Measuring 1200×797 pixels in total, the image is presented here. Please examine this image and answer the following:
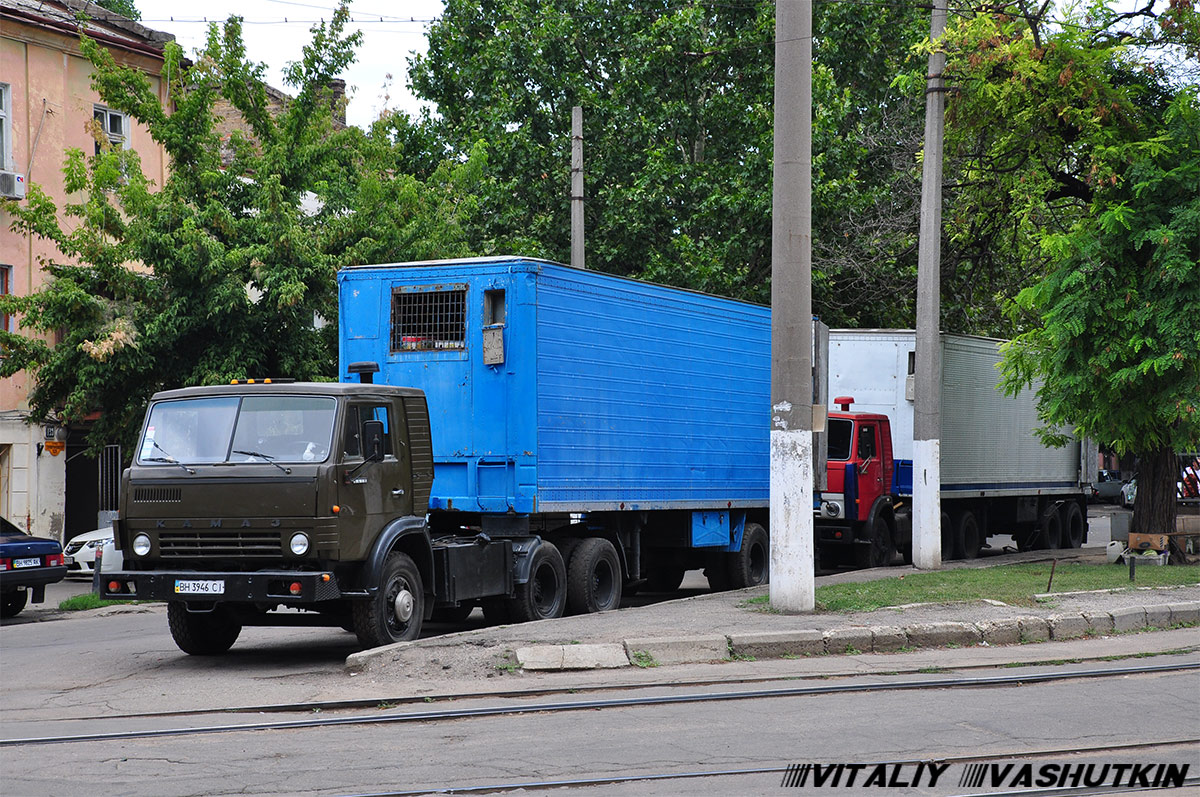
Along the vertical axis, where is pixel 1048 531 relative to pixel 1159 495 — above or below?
below

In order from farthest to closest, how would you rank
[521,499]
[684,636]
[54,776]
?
1. [521,499]
2. [684,636]
3. [54,776]

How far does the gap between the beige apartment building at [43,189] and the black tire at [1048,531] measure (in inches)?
731

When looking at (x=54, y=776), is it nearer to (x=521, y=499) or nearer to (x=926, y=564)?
(x=521, y=499)

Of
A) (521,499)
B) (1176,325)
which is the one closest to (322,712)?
(521,499)

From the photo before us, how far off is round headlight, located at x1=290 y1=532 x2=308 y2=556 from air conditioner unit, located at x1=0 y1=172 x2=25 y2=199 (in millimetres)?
17248

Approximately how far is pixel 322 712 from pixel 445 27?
28.1m

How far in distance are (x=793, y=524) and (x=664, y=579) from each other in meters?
5.89

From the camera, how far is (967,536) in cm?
2364

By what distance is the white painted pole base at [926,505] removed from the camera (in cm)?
1836

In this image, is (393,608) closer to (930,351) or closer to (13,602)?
(13,602)

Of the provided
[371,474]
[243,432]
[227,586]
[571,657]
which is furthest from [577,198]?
[571,657]

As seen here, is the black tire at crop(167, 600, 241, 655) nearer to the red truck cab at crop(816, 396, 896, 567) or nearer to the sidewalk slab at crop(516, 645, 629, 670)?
the sidewalk slab at crop(516, 645, 629, 670)

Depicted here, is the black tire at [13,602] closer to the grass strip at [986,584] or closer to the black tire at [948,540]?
the grass strip at [986,584]

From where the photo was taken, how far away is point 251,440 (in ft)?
36.8
